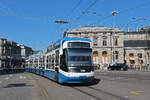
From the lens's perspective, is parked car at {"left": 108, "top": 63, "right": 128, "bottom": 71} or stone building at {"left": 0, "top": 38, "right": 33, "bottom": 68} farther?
stone building at {"left": 0, "top": 38, "right": 33, "bottom": 68}

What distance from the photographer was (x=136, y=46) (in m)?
81.2

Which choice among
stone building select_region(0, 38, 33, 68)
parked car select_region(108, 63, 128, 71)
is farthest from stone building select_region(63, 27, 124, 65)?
stone building select_region(0, 38, 33, 68)

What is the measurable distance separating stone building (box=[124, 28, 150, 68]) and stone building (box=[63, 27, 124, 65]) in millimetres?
4066

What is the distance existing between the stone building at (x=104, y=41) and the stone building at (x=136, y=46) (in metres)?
4.07

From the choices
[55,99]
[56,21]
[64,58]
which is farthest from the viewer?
[56,21]

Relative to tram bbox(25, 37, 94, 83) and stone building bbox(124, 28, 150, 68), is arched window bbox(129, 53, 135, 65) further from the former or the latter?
tram bbox(25, 37, 94, 83)

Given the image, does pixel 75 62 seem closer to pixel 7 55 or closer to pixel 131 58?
pixel 131 58

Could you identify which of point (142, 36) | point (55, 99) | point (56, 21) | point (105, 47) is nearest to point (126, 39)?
point (142, 36)

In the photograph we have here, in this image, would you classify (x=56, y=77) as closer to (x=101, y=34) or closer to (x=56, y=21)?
(x=56, y=21)

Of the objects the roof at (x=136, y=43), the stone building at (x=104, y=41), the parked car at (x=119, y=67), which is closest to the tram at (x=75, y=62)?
the parked car at (x=119, y=67)

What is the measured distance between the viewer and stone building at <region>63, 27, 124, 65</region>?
76.7 m

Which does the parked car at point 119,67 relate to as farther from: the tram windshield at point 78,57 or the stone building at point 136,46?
the tram windshield at point 78,57

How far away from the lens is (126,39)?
84.9m

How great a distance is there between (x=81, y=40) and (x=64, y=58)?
1.75 meters
